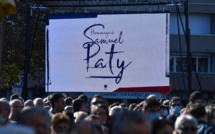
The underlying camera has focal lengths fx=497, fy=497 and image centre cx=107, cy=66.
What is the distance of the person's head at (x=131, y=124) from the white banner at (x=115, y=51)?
401 inches

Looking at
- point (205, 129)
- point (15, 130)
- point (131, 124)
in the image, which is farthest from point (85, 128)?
→ point (205, 129)

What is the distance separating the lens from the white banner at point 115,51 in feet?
44.5

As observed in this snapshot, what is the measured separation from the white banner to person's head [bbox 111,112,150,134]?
1019cm

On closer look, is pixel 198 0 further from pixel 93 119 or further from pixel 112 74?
pixel 93 119

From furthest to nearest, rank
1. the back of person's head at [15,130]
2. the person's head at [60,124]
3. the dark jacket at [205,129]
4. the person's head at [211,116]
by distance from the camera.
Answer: the person's head at [211,116] < the person's head at [60,124] < the dark jacket at [205,129] < the back of person's head at [15,130]

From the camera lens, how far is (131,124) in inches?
126

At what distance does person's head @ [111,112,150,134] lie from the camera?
10.4 feet

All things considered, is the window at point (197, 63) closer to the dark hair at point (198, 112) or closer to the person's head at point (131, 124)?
the dark hair at point (198, 112)

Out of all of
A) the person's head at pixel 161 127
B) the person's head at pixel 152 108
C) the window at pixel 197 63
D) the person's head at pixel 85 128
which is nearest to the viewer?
the person's head at pixel 85 128

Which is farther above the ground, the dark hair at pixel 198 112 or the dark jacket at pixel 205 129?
the dark hair at pixel 198 112

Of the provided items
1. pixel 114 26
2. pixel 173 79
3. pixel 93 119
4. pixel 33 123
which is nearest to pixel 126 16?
pixel 114 26

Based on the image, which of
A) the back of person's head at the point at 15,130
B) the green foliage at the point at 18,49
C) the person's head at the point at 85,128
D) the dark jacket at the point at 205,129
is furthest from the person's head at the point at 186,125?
the green foliage at the point at 18,49

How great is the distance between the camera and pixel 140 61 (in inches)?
537

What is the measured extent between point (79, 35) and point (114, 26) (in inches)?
41.2
